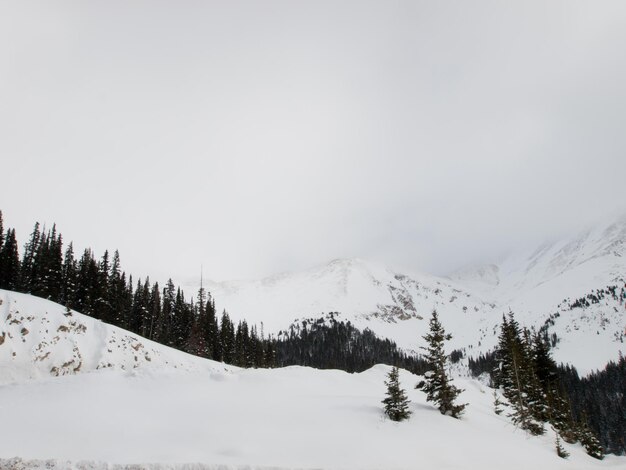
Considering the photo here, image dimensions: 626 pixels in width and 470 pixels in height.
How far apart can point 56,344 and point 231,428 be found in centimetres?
3111

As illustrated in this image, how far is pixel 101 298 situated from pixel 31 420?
4992 centimetres

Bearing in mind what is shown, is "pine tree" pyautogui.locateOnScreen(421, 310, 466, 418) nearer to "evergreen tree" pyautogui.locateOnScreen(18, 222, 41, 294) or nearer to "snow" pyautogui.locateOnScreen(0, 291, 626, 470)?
"snow" pyautogui.locateOnScreen(0, 291, 626, 470)

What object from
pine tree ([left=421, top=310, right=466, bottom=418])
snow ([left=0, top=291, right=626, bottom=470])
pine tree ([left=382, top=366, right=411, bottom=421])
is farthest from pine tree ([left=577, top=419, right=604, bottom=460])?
pine tree ([left=382, top=366, right=411, bottom=421])

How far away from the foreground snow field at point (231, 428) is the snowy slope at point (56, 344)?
44.4 feet

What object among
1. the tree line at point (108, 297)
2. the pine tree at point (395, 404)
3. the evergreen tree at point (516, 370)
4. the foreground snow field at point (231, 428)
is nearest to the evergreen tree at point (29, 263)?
the tree line at point (108, 297)

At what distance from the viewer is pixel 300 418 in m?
21.7

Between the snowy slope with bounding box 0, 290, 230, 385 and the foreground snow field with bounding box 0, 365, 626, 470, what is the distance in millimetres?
13534

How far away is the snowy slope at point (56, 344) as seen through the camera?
36706 mm

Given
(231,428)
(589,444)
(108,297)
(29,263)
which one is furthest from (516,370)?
(29,263)

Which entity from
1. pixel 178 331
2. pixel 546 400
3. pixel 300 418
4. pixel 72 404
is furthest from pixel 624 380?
pixel 72 404

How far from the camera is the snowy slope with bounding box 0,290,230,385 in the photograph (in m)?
36.7

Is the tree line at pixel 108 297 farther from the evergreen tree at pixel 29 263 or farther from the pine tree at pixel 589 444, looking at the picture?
the pine tree at pixel 589 444

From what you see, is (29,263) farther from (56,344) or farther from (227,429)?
(227,429)

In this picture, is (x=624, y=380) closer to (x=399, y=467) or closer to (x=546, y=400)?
(x=546, y=400)
